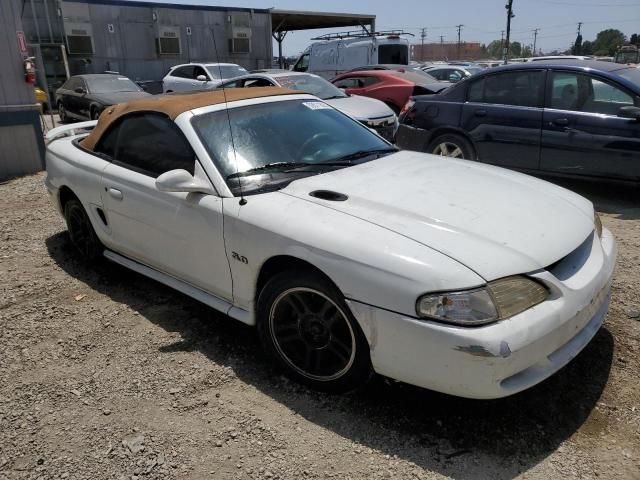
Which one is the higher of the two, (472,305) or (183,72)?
(183,72)

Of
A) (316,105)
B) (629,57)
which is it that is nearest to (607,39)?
(629,57)

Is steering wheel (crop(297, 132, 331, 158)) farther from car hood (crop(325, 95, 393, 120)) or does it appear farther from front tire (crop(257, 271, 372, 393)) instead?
car hood (crop(325, 95, 393, 120))

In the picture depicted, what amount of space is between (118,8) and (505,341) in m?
25.7

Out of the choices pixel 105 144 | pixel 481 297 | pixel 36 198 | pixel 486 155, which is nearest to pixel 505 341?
pixel 481 297

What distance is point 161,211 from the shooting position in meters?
3.41

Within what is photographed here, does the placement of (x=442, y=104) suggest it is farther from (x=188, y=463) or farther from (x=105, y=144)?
(x=188, y=463)

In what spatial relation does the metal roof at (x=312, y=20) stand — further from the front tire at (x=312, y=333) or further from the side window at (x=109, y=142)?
the front tire at (x=312, y=333)

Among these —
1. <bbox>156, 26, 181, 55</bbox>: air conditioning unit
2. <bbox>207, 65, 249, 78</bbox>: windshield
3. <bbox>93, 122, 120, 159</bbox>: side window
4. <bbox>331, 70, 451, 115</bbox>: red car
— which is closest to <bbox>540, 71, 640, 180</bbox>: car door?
<bbox>93, 122, 120, 159</bbox>: side window

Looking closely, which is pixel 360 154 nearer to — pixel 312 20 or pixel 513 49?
pixel 312 20

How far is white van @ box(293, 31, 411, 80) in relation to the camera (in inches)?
795

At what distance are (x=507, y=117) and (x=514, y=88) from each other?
0.38m

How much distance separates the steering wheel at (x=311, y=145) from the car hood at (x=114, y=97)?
10761mm

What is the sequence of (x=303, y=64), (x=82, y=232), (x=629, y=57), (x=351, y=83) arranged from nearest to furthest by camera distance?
(x=82, y=232) < (x=351, y=83) < (x=303, y=64) < (x=629, y=57)

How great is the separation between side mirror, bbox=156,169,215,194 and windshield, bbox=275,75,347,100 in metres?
7.23
